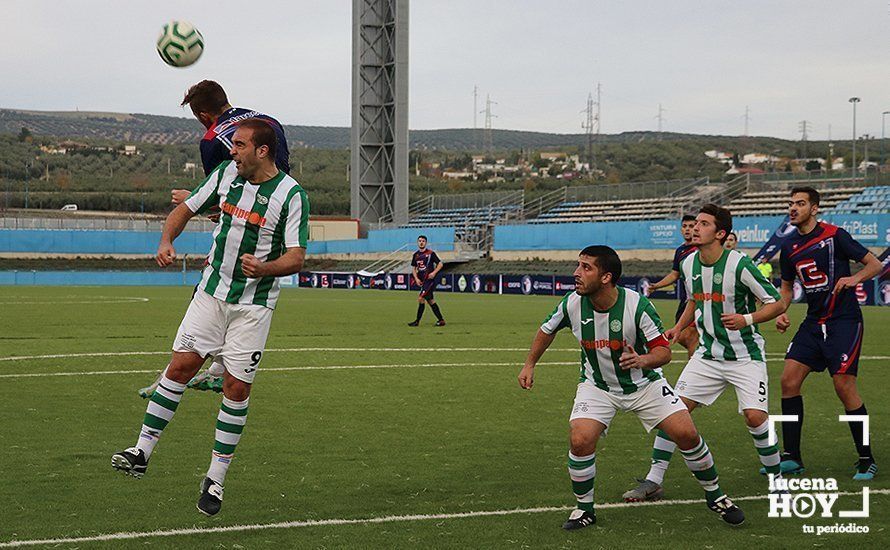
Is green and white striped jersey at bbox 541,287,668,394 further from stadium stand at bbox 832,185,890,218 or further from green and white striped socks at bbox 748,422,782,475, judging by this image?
stadium stand at bbox 832,185,890,218

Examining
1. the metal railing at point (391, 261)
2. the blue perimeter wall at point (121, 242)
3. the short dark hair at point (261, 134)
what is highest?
the short dark hair at point (261, 134)

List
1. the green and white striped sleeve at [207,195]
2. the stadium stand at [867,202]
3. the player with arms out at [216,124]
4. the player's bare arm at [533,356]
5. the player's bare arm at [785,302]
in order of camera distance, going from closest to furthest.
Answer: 1. the player's bare arm at [533,356]
2. the green and white striped sleeve at [207,195]
3. the player with arms out at [216,124]
4. the player's bare arm at [785,302]
5. the stadium stand at [867,202]

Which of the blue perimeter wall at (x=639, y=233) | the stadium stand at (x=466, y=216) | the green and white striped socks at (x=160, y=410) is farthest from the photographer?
the stadium stand at (x=466, y=216)

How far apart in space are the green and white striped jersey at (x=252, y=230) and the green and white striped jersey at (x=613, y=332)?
1.94 meters

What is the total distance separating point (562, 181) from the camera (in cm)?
17150

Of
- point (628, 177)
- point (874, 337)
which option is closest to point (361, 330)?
point (874, 337)

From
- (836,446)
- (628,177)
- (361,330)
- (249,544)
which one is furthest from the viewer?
(628,177)

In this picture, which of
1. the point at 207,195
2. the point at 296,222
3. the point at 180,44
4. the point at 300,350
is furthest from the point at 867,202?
the point at 207,195

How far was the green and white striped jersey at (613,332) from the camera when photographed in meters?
7.50

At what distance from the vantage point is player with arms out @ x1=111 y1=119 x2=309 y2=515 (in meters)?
7.77

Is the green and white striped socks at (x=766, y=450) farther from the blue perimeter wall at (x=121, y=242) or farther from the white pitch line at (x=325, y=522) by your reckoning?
the blue perimeter wall at (x=121, y=242)

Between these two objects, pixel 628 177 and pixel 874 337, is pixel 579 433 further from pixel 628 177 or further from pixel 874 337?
pixel 628 177

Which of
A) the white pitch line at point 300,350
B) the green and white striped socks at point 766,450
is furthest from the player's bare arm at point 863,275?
the white pitch line at point 300,350

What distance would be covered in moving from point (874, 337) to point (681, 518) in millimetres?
18756
